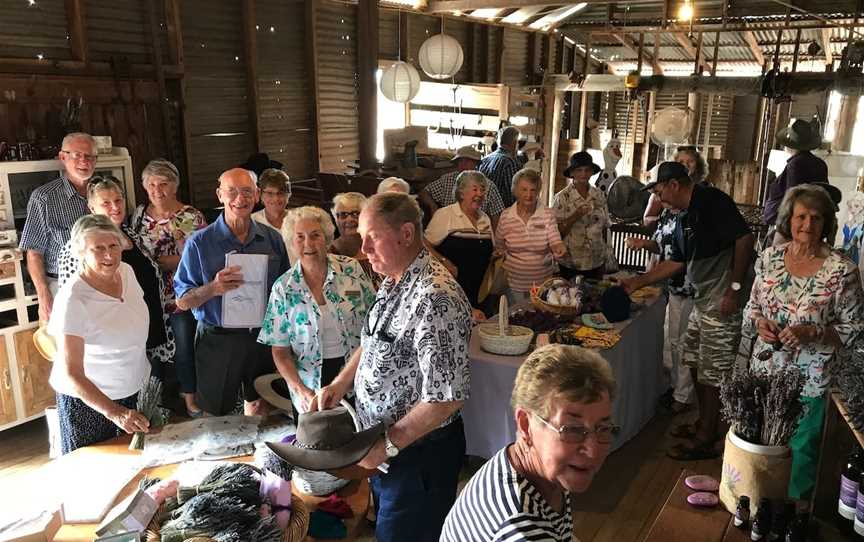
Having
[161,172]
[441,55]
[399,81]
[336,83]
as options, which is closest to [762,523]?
[161,172]

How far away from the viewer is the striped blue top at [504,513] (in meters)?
1.41

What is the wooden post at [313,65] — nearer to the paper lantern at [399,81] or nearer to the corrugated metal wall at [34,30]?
the paper lantern at [399,81]

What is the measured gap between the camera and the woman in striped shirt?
14.7 feet

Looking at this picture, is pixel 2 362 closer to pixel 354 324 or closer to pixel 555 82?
pixel 354 324

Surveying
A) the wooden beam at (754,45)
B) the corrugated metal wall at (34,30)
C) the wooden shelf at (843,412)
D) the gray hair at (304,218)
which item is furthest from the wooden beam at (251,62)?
the wooden beam at (754,45)

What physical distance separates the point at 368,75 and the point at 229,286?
3.33 metres

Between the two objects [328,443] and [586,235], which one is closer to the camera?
[328,443]

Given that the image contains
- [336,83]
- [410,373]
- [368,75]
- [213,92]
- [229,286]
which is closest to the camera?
[410,373]

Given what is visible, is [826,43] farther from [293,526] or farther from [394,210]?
[293,526]

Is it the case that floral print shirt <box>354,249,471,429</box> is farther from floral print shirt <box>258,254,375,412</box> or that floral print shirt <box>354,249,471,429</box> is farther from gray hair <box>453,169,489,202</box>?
gray hair <box>453,169,489,202</box>

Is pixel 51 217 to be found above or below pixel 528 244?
above

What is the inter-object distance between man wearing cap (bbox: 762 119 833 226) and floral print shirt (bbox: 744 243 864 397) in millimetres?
2695

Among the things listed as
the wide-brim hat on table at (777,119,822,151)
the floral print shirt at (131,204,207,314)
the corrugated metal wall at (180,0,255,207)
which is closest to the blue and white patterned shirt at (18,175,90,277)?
the floral print shirt at (131,204,207,314)

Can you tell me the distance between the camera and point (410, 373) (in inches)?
84.5
